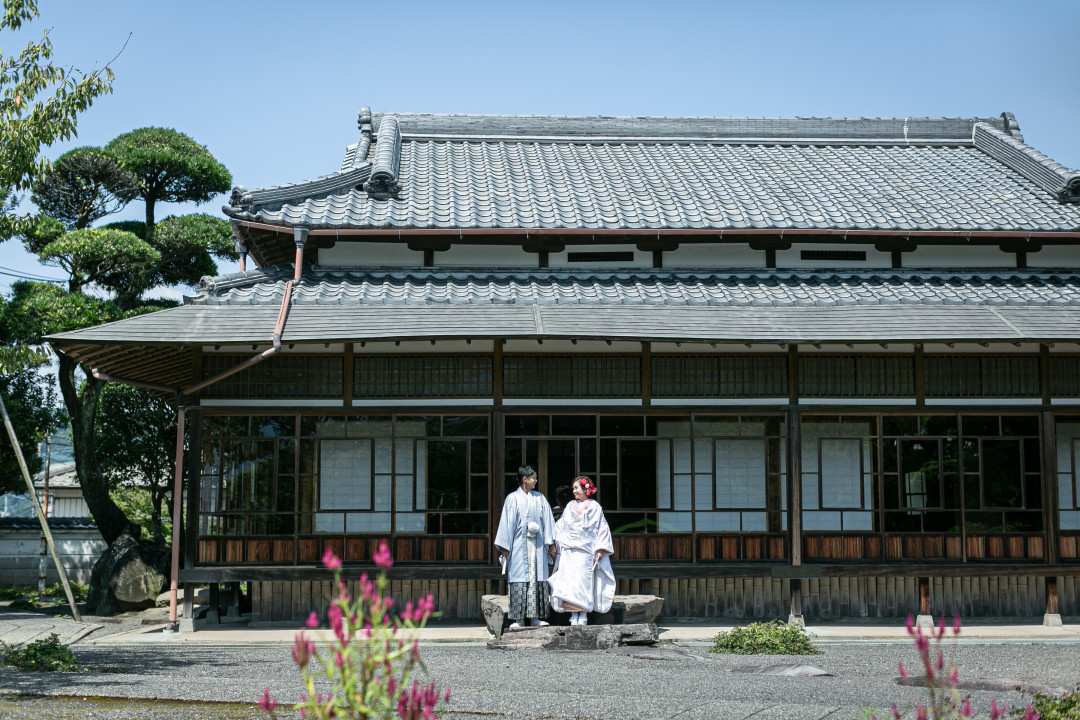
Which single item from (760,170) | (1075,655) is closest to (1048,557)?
(1075,655)

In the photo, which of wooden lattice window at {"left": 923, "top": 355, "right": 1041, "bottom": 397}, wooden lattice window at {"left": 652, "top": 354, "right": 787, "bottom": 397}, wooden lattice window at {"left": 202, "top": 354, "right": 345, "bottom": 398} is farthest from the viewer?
wooden lattice window at {"left": 923, "top": 355, "right": 1041, "bottom": 397}

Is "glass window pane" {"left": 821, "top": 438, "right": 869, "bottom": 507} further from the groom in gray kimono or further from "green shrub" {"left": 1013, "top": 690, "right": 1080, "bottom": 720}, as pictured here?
"green shrub" {"left": 1013, "top": 690, "right": 1080, "bottom": 720}

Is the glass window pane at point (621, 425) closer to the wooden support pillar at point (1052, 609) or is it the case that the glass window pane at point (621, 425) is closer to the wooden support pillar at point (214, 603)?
the wooden support pillar at point (1052, 609)

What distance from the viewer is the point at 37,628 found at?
1214 centimetres

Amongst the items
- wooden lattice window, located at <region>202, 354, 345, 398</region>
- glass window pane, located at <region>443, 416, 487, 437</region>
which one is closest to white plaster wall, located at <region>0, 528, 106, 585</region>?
wooden lattice window, located at <region>202, 354, 345, 398</region>

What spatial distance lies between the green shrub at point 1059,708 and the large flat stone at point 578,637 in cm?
459

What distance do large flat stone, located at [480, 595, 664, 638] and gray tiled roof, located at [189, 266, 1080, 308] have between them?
3390mm

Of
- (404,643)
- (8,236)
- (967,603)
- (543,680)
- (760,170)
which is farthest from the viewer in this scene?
(760,170)

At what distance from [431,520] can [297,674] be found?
212 inches

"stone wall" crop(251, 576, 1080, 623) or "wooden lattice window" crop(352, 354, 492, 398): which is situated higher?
"wooden lattice window" crop(352, 354, 492, 398)

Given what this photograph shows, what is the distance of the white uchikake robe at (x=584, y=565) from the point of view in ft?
36.0

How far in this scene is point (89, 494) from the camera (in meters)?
16.7

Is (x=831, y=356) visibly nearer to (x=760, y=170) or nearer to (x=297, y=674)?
(x=760, y=170)

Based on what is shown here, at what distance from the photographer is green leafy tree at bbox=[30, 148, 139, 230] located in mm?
17688
